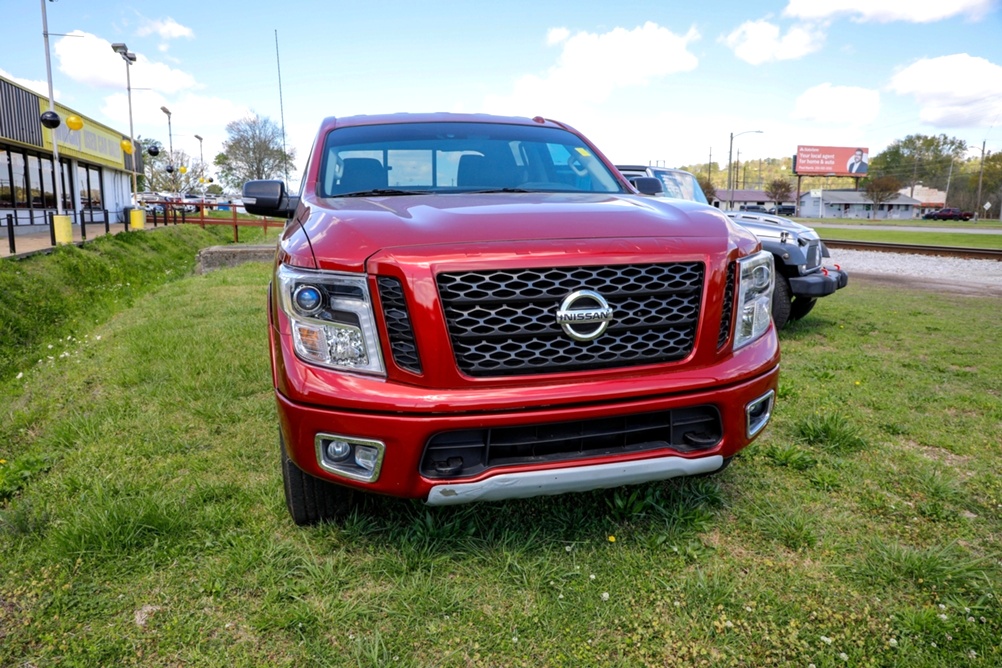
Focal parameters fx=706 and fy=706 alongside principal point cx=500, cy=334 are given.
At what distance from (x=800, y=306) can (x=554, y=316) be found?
591 cm

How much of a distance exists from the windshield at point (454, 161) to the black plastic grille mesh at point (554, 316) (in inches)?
46.7

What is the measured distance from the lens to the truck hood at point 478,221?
234 centimetres

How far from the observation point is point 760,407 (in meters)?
2.73

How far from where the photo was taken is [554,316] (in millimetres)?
2344

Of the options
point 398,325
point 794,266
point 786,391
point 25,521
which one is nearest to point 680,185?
point 794,266

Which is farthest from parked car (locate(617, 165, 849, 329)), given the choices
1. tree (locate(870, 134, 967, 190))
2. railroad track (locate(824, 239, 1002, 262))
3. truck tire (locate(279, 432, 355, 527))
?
tree (locate(870, 134, 967, 190))

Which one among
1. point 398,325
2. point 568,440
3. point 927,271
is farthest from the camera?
point 927,271

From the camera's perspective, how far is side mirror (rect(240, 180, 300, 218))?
3.78m

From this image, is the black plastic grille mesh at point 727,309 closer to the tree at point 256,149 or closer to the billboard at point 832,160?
the tree at point 256,149

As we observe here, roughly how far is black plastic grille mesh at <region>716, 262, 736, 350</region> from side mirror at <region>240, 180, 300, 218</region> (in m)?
2.29

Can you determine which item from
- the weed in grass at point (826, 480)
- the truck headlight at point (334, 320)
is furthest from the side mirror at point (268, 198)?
the weed in grass at point (826, 480)

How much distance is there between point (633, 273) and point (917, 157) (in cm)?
12048

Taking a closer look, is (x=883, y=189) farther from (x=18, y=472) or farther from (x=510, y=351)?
(x=18, y=472)

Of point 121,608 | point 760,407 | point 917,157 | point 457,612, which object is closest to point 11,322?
point 121,608
